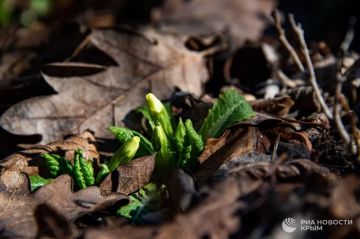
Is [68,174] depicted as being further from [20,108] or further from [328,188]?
[328,188]

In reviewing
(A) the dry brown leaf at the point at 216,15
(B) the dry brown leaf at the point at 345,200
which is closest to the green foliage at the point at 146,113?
(B) the dry brown leaf at the point at 345,200

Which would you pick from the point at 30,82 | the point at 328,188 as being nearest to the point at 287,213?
the point at 328,188

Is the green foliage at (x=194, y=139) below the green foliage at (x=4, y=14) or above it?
below

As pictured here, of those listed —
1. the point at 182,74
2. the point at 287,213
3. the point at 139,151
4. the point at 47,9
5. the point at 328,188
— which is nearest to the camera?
the point at 287,213

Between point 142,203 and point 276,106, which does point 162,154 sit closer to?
point 142,203

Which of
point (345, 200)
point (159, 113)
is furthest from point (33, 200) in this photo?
point (345, 200)

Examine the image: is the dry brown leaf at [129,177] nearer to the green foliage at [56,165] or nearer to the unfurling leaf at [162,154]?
the unfurling leaf at [162,154]
